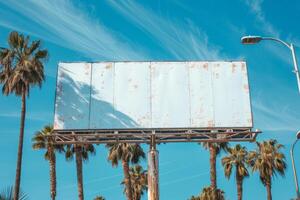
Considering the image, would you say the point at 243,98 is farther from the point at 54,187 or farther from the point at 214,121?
the point at 54,187

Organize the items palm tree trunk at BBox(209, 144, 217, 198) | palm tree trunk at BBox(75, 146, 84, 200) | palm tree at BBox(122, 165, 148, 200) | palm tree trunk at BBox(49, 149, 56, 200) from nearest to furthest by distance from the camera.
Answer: palm tree trunk at BBox(49, 149, 56, 200) < palm tree trunk at BBox(75, 146, 84, 200) < palm tree trunk at BBox(209, 144, 217, 198) < palm tree at BBox(122, 165, 148, 200)

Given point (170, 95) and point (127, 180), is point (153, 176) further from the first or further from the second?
point (127, 180)

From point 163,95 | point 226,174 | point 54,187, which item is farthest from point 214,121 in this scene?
point 226,174

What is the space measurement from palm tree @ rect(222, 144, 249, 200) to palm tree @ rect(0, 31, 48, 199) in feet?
77.3

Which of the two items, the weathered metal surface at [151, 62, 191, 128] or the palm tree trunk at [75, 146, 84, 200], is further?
the palm tree trunk at [75, 146, 84, 200]

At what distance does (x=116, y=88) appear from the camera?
2314cm

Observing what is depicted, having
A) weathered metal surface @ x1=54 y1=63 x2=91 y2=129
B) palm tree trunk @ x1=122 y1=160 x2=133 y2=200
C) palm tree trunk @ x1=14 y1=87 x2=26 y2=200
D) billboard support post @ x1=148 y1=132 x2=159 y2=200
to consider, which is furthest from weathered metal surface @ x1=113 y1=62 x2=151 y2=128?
palm tree trunk @ x1=122 y1=160 x2=133 y2=200

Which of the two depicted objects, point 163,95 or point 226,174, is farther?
point 226,174

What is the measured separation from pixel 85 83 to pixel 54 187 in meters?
17.8

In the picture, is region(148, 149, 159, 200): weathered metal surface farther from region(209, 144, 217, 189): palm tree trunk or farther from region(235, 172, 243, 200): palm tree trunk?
region(235, 172, 243, 200): palm tree trunk

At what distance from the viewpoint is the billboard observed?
22469 millimetres

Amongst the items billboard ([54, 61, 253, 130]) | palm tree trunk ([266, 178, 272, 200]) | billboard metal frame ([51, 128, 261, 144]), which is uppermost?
billboard ([54, 61, 253, 130])

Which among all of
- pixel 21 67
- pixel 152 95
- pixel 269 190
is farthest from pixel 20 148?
pixel 269 190

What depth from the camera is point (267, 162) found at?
4809 centimetres
